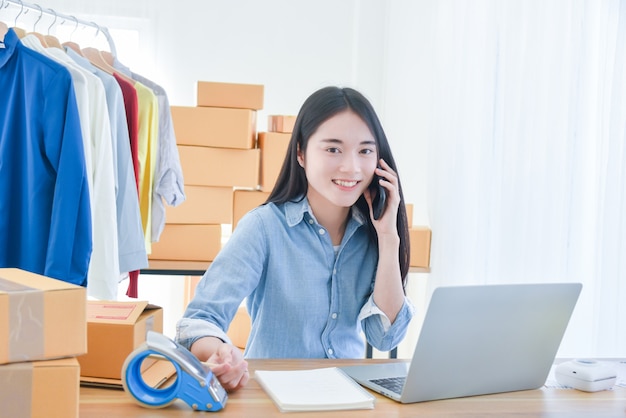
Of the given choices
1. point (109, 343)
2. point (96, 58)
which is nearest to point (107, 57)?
point (96, 58)

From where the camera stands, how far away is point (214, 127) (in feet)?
10.7

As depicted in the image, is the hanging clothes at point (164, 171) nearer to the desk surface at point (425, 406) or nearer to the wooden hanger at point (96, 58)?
the wooden hanger at point (96, 58)

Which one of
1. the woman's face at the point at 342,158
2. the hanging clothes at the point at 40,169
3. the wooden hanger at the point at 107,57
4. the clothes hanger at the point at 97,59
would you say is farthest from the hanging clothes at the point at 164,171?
the woman's face at the point at 342,158

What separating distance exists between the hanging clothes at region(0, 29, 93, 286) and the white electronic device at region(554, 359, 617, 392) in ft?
4.16

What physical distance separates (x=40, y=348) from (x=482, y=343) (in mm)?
690

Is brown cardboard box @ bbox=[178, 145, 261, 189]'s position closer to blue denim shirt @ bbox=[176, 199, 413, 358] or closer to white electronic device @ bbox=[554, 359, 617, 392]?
blue denim shirt @ bbox=[176, 199, 413, 358]

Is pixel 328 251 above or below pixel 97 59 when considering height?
below

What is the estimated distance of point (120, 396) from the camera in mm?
1146

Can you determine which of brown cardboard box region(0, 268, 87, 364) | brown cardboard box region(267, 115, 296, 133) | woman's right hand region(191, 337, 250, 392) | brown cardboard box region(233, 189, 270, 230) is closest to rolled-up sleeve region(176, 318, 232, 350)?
woman's right hand region(191, 337, 250, 392)

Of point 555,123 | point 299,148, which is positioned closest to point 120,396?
point 299,148

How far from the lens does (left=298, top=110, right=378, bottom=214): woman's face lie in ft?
5.23

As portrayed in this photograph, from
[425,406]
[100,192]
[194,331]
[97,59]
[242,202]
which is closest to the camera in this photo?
[425,406]

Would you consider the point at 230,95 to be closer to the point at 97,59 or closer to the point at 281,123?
the point at 281,123

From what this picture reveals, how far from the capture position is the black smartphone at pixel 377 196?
1650mm
